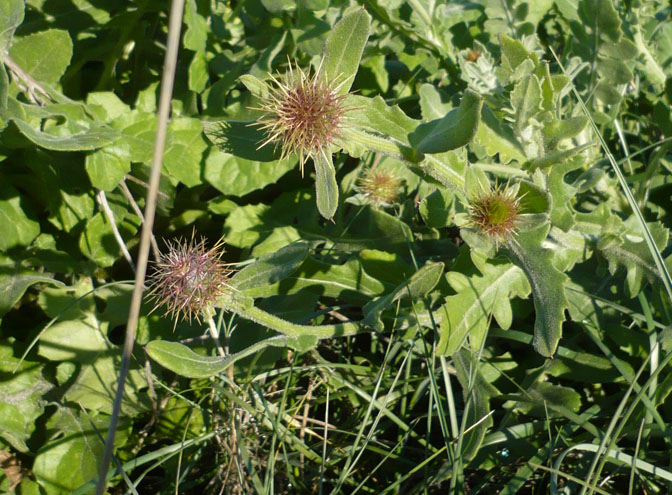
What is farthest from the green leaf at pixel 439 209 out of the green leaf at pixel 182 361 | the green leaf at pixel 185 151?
the green leaf at pixel 185 151

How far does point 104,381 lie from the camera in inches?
108

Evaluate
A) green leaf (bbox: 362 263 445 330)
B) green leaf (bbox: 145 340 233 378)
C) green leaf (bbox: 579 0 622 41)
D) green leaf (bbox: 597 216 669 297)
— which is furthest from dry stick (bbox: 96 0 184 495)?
green leaf (bbox: 579 0 622 41)

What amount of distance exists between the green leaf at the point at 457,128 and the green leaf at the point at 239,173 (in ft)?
3.44

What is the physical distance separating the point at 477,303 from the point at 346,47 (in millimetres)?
1016

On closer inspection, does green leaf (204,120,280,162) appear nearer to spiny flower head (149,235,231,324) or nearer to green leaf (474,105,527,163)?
spiny flower head (149,235,231,324)

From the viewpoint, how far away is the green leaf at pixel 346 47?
1888mm

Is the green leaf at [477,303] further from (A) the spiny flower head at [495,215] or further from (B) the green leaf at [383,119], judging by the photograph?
(B) the green leaf at [383,119]

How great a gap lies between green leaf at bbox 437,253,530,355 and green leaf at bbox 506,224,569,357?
148mm

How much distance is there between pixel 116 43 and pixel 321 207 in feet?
6.35

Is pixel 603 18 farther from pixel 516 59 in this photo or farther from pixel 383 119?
pixel 383 119

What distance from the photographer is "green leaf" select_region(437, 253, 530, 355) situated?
210cm

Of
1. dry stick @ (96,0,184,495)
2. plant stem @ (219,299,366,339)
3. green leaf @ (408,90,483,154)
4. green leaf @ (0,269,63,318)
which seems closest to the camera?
dry stick @ (96,0,184,495)

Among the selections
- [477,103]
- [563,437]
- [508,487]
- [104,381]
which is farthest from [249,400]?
[477,103]

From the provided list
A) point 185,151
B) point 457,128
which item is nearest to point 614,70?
point 457,128
